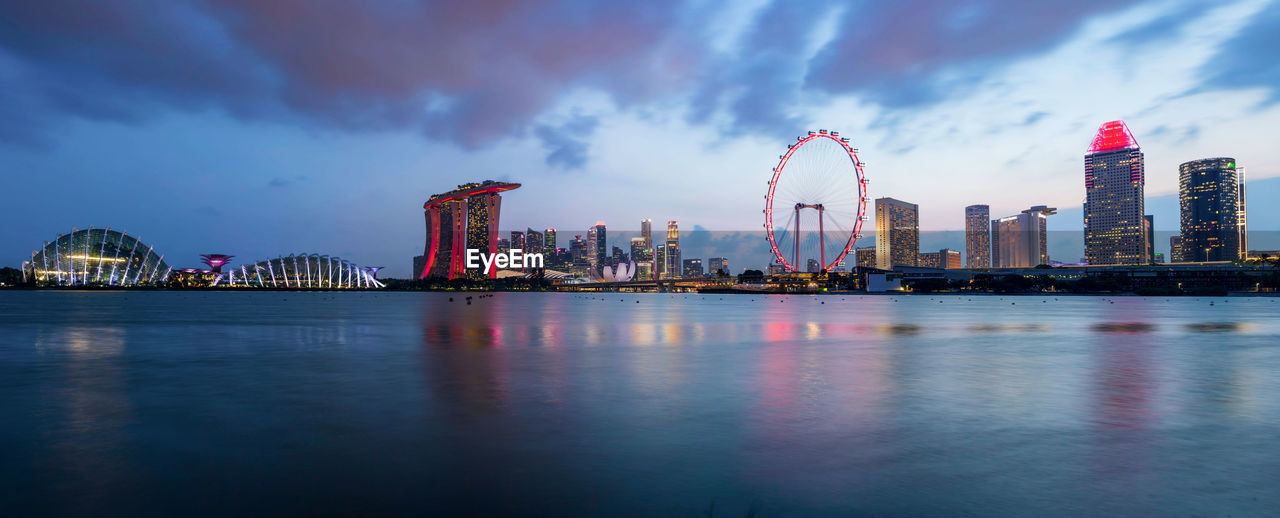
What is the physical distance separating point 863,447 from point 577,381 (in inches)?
456

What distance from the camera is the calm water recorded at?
10.0 meters

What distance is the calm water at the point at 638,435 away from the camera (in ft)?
32.8

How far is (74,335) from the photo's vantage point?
43312 millimetres

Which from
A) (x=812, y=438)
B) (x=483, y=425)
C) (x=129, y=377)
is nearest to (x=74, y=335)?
(x=129, y=377)

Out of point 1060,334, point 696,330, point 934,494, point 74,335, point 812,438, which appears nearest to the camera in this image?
point 934,494

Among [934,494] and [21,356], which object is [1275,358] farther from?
[21,356]

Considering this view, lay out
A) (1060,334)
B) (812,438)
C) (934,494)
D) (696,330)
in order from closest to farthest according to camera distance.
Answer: (934,494)
(812,438)
(1060,334)
(696,330)

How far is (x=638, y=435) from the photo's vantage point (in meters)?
14.6

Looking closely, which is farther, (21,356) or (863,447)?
(21,356)

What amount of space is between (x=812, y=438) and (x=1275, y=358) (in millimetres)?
29120

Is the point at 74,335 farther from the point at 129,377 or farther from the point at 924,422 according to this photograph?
the point at 924,422

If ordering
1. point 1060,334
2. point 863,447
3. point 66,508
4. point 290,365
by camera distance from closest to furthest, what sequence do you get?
point 66,508, point 863,447, point 290,365, point 1060,334

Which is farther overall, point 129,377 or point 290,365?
point 290,365

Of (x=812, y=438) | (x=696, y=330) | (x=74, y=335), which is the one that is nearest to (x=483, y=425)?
(x=812, y=438)
